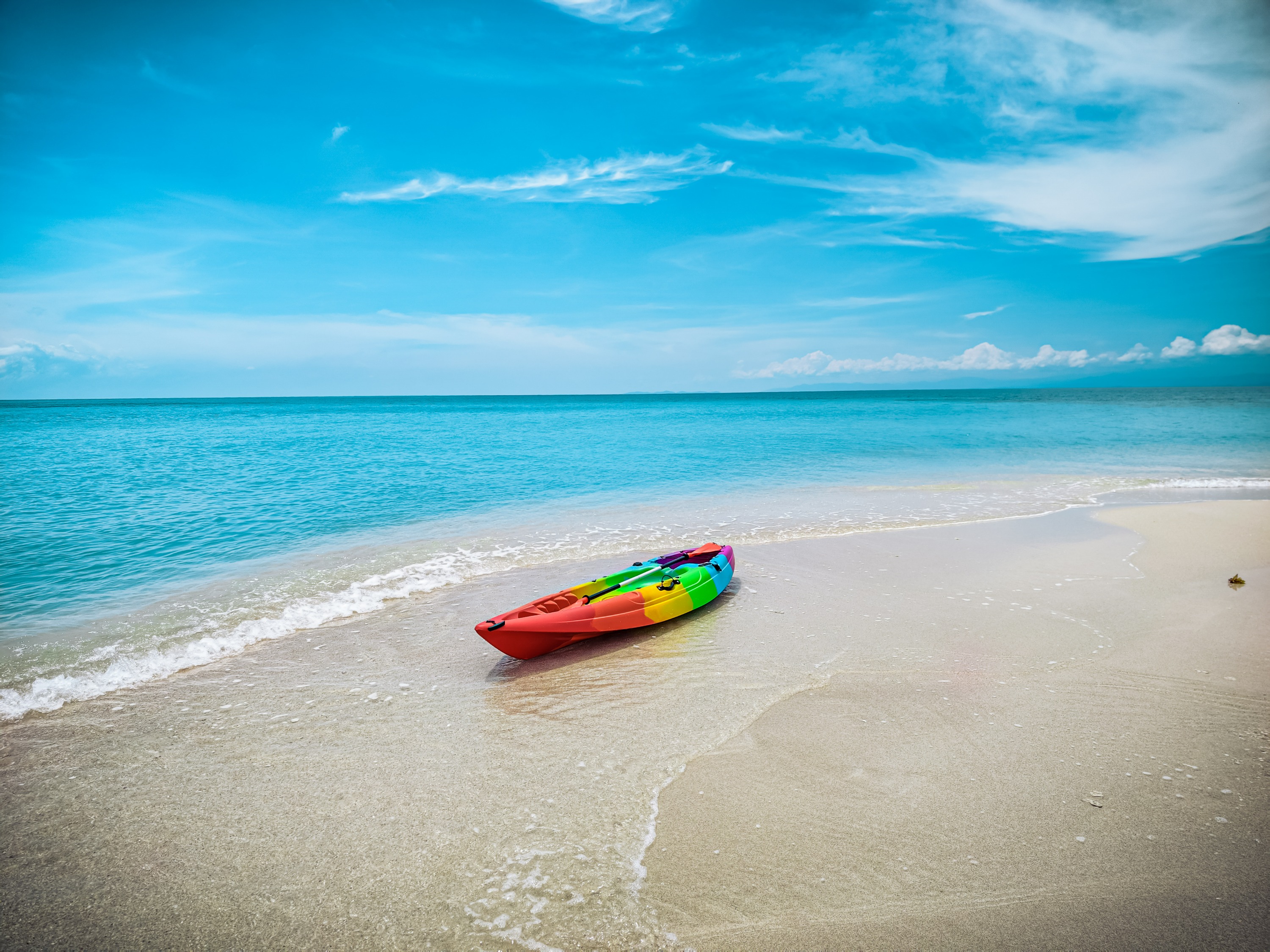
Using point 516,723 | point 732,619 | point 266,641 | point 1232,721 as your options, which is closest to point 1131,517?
point 1232,721

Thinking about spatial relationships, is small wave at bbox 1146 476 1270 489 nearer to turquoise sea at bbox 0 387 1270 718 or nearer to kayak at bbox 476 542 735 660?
turquoise sea at bbox 0 387 1270 718

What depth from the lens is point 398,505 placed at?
1730 centimetres

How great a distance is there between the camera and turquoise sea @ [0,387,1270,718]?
877 cm

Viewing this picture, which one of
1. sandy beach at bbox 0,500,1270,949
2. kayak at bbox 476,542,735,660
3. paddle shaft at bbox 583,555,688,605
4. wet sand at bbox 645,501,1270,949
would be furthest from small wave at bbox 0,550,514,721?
wet sand at bbox 645,501,1270,949

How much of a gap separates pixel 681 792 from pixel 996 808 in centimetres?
239

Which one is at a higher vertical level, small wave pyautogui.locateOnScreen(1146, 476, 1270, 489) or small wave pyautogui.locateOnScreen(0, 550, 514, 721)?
small wave pyautogui.locateOnScreen(1146, 476, 1270, 489)

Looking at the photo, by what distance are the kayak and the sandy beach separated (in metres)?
0.33

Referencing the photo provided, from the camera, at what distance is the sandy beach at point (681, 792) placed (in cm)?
365

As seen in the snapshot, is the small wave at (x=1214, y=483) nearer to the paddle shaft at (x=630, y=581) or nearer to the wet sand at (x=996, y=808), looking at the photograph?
the wet sand at (x=996, y=808)

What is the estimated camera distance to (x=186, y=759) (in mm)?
5453

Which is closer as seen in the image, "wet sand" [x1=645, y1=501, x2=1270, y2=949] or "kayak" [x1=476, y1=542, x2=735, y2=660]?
"wet sand" [x1=645, y1=501, x2=1270, y2=949]

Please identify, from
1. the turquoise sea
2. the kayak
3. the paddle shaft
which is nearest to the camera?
the kayak

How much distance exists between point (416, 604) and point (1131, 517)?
16.5 m

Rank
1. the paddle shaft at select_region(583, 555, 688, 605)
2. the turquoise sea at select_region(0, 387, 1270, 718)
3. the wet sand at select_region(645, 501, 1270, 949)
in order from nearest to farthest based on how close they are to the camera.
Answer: the wet sand at select_region(645, 501, 1270, 949)
the paddle shaft at select_region(583, 555, 688, 605)
the turquoise sea at select_region(0, 387, 1270, 718)
